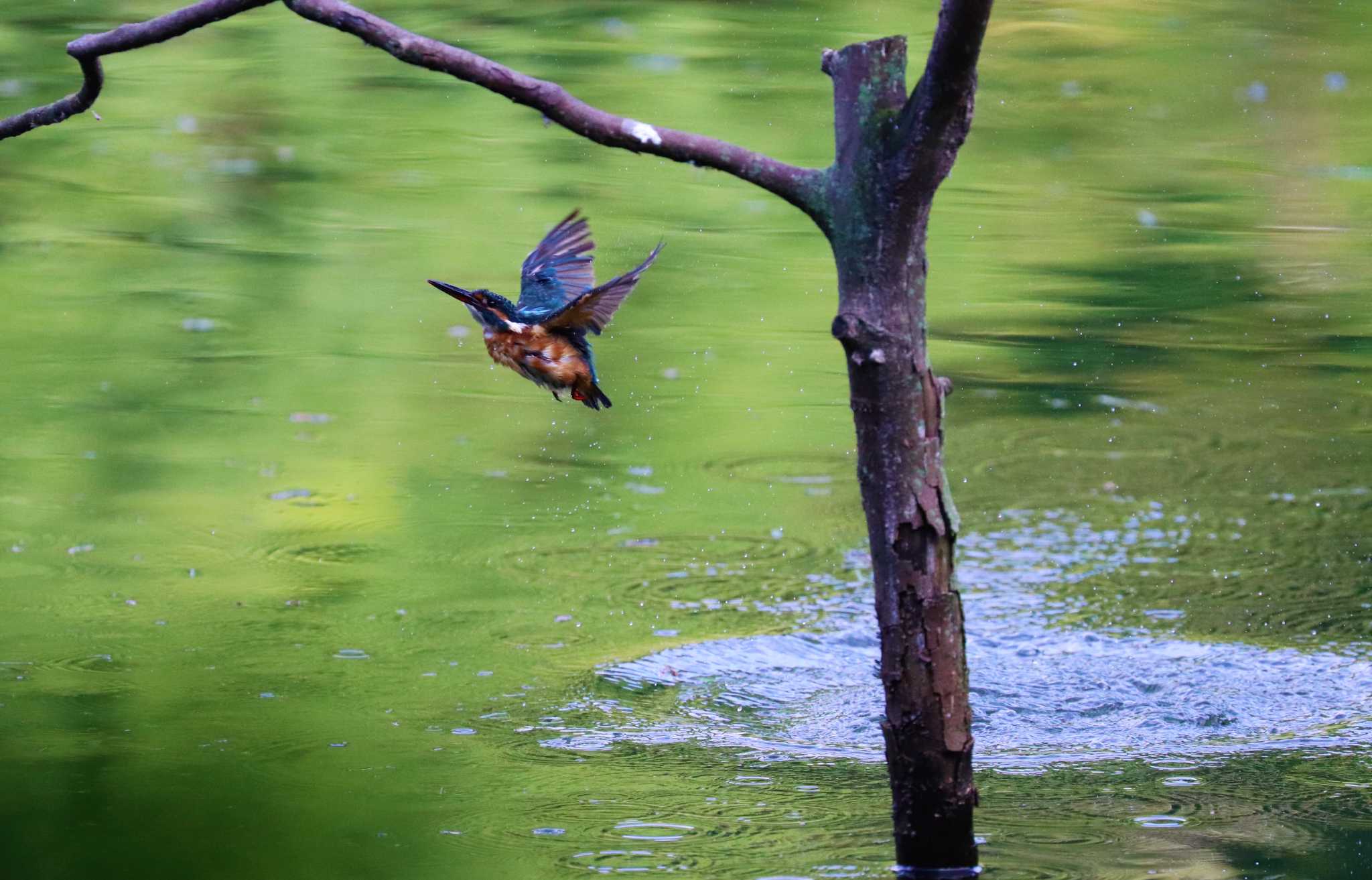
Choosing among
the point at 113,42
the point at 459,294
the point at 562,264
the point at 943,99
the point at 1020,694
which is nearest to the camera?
the point at 943,99

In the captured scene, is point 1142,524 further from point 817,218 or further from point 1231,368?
point 817,218

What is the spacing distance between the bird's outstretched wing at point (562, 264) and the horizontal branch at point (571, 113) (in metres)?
0.32

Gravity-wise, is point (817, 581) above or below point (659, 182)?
below

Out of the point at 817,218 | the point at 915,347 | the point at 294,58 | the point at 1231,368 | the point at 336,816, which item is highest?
the point at 294,58

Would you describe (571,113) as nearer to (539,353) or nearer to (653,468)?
(539,353)

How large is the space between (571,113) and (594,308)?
0.72 ft

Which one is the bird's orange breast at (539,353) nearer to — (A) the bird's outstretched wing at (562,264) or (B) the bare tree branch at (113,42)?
(A) the bird's outstretched wing at (562,264)

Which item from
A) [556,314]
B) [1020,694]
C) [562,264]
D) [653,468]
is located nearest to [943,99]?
[556,314]

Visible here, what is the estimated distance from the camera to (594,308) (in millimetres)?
1952

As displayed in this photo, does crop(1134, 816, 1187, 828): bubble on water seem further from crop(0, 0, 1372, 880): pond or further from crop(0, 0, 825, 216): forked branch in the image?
crop(0, 0, 825, 216): forked branch

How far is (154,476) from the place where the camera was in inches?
146

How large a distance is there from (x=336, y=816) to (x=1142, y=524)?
71.4 inches

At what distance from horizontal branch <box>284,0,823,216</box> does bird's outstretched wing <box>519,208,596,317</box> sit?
32 cm

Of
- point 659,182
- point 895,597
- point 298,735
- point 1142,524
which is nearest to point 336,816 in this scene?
point 298,735
